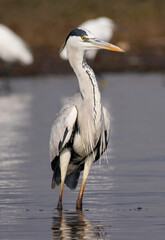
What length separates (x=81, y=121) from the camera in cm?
791

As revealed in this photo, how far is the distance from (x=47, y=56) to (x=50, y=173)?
19.0 meters

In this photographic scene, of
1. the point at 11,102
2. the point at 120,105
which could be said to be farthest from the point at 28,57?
the point at 120,105

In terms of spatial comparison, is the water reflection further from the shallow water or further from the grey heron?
the grey heron

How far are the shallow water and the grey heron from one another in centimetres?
41

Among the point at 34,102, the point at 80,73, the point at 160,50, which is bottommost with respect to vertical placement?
the point at 160,50

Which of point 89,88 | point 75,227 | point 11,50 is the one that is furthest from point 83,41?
point 11,50

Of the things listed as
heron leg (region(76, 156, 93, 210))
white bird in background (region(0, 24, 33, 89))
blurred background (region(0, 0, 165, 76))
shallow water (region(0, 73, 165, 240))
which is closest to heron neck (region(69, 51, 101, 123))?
heron leg (region(76, 156, 93, 210))

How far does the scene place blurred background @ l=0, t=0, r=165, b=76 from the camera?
2769 centimetres

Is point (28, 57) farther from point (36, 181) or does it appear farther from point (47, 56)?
point (36, 181)

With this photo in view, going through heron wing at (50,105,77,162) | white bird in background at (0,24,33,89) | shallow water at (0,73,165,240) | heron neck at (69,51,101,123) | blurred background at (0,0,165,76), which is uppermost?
heron neck at (69,51,101,123)

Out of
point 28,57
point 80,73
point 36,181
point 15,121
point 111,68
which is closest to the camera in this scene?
point 80,73

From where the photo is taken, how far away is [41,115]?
51.2 feet

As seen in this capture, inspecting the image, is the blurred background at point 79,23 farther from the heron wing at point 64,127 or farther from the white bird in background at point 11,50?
the heron wing at point 64,127

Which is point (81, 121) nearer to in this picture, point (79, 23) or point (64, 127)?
point (64, 127)
